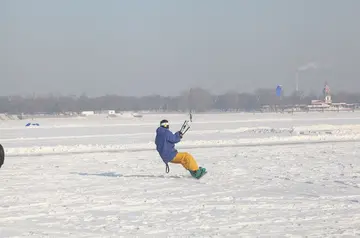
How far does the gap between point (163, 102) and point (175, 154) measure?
155963 mm

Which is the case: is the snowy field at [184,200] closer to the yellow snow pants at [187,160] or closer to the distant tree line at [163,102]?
the yellow snow pants at [187,160]

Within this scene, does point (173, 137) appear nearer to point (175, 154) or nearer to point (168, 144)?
point (168, 144)

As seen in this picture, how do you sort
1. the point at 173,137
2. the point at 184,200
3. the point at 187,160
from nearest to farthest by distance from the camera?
the point at 184,200 < the point at 187,160 < the point at 173,137

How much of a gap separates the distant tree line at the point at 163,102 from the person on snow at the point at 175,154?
126109 millimetres

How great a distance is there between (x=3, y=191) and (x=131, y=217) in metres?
4.46

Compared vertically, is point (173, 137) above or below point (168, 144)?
above

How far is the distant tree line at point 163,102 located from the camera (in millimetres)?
149625

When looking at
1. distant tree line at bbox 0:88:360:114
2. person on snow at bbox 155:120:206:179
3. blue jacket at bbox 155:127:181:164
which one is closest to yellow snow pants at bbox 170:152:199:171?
person on snow at bbox 155:120:206:179

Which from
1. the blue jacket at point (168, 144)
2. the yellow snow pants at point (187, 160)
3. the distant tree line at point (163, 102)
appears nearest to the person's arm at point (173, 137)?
the blue jacket at point (168, 144)

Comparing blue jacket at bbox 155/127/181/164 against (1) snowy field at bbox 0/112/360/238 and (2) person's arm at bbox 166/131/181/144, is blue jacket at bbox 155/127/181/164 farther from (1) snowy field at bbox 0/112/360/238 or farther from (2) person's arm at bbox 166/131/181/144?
(1) snowy field at bbox 0/112/360/238

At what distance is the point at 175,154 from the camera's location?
13703 millimetres

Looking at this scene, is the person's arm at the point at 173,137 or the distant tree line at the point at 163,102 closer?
the person's arm at the point at 173,137

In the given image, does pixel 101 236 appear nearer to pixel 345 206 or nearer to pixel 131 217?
pixel 131 217

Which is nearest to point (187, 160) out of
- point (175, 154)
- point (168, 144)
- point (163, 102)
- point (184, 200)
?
point (175, 154)
